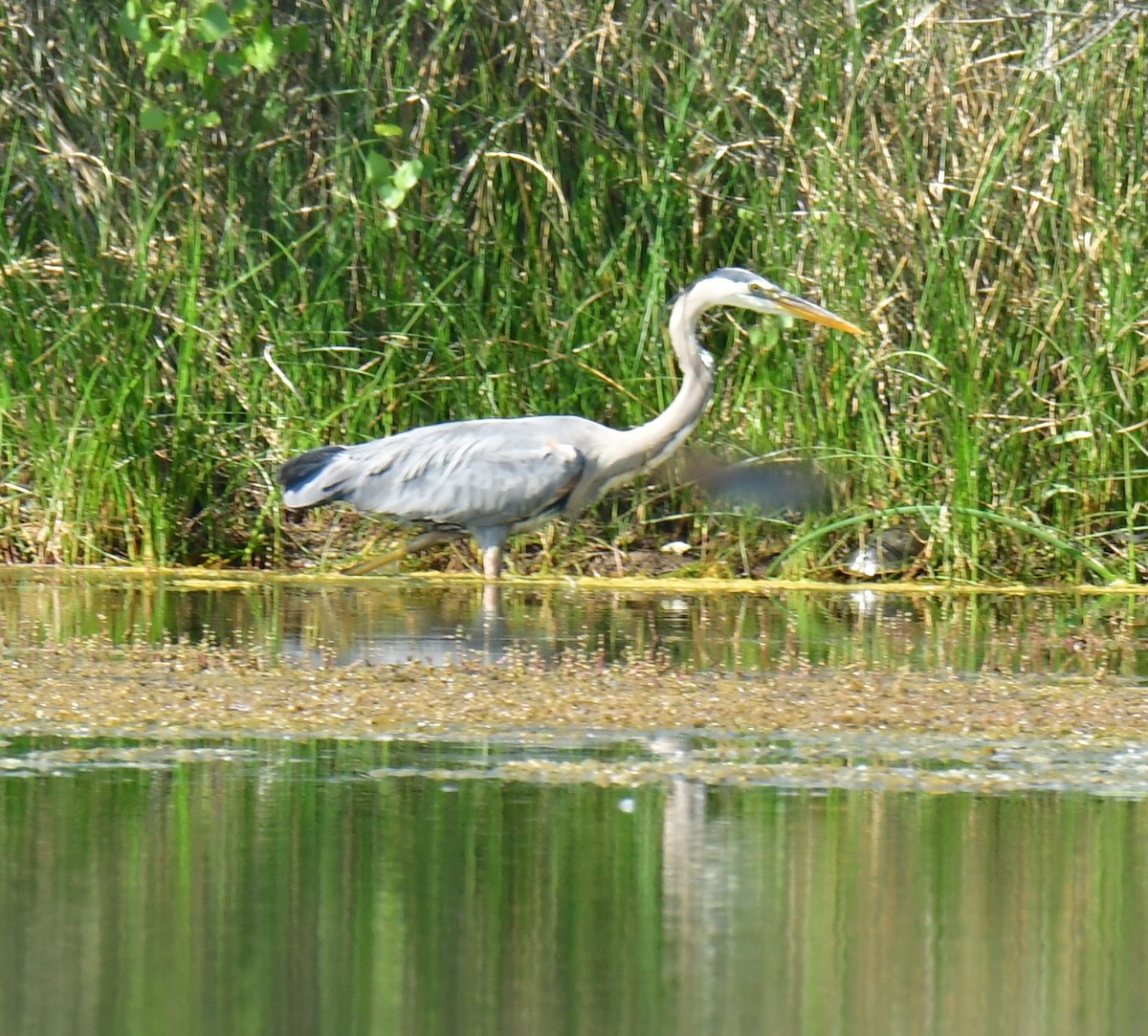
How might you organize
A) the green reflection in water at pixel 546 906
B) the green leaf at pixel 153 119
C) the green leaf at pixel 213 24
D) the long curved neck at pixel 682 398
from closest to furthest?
1. the green reflection in water at pixel 546 906
2. the green leaf at pixel 213 24
3. the long curved neck at pixel 682 398
4. the green leaf at pixel 153 119

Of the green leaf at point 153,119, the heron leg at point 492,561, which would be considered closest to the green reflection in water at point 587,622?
the heron leg at point 492,561

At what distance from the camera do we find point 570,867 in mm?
4090

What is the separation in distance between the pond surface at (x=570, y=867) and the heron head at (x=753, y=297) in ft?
7.73

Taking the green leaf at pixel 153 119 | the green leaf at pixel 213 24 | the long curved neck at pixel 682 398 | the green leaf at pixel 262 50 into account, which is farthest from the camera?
the green leaf at pixel 153 119

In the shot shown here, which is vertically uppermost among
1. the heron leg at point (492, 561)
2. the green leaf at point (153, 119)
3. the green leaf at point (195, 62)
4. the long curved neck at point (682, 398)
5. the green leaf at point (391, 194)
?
the green leaf at point (195, 62)

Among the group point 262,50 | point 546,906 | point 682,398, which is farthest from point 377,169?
point 546,906

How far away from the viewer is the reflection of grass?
29.3ft

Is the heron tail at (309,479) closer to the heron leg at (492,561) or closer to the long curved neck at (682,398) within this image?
the heron leg at (492,561)

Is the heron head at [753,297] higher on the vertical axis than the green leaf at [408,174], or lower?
lower

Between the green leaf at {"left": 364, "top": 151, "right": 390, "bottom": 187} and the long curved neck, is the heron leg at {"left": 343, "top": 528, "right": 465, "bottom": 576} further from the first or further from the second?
the green leaf at {"left": 364, "top": 151, "right": 390, "bottom": 187}

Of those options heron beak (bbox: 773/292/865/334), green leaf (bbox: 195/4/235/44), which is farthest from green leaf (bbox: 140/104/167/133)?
heron beak (bbox: 773/292/865/334)

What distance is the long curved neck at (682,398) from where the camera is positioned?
859 centimetres

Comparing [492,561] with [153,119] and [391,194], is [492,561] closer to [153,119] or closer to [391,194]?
[391,194]

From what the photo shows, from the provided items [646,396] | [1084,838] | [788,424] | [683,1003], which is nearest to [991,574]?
[788,424]
